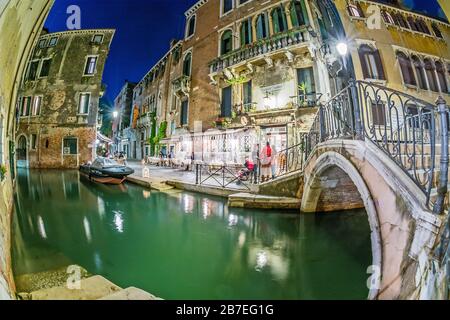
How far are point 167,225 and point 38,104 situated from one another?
4.50 m

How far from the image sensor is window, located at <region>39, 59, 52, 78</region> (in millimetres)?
4785

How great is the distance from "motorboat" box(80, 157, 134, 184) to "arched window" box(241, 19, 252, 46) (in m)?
7.14

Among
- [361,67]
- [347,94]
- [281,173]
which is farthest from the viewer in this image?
[281,173]

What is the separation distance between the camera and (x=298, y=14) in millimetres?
6477

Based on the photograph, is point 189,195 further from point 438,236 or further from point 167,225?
point 438,236

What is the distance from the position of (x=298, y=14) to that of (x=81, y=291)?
28.2ft

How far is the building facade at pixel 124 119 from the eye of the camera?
16812 mm

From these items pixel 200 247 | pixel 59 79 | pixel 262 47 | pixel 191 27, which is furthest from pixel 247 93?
pixel 200 247

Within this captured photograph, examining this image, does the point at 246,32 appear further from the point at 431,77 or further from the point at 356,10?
the point at 431,77

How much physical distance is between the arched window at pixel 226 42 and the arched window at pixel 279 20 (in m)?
1.62

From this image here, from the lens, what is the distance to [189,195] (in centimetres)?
667

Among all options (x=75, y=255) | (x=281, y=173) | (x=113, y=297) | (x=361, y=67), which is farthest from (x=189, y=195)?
(x=361, y=67)

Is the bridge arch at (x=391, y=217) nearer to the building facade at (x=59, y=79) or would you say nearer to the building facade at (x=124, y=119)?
the building facade at (x=59, y=79)

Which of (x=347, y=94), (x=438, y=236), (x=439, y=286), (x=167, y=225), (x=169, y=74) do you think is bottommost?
(x=167, y=225)
